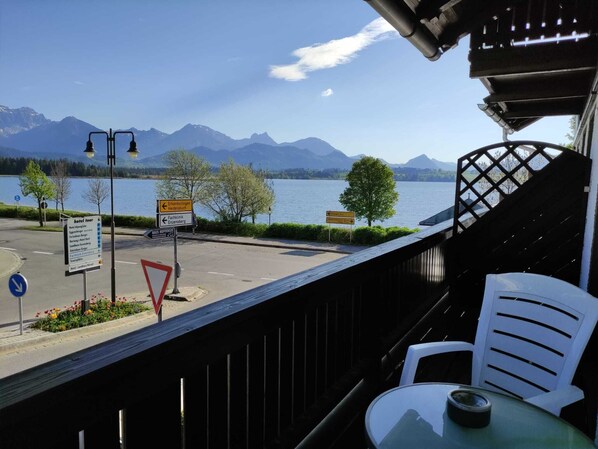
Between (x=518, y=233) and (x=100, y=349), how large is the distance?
3391mm

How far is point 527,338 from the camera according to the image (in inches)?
75.7

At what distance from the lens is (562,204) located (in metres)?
3.25

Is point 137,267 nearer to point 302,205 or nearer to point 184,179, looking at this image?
point 184,179

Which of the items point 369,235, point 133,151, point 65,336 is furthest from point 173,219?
point 369,235

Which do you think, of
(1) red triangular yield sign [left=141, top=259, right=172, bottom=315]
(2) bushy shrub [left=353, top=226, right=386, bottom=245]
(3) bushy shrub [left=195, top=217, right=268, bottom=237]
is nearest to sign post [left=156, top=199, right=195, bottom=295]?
(1) red triangular yield sign [left=141, top=259, right=172, bottom=315]

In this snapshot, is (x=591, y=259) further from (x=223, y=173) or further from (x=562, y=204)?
(x=223, y=173)

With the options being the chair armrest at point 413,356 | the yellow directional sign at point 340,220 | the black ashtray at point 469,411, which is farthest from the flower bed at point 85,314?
the yellow directional sign at point 340,220

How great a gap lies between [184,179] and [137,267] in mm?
12539

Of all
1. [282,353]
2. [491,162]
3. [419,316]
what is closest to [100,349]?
[282,353]

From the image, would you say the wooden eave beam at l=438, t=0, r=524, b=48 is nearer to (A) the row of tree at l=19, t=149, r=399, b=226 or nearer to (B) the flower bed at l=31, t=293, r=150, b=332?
(B) the flower bed at l=31, t=293, r=150, b=332

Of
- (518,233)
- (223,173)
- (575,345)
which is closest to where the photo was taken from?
(575,345)

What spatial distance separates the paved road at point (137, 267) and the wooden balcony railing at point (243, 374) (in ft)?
36.7

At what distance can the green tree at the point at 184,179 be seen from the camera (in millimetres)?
29281

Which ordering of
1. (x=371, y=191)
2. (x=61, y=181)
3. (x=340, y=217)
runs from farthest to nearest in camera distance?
1. (x=61, y=181)
2. (x=371, y=191)
3. (x=340, y=217)
